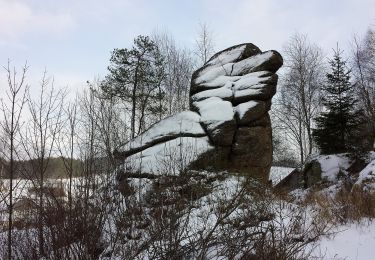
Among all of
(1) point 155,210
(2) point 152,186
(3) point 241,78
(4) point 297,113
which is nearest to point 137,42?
(3) point 241,78

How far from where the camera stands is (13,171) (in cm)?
493

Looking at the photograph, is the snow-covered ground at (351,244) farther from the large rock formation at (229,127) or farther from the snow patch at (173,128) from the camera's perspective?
the snow patch at (173,128)

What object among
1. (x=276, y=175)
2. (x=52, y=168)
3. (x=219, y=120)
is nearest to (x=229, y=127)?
A: (x=219, y=120)

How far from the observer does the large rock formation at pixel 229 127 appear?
10609mm

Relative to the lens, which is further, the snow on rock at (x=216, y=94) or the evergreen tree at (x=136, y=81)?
the evergreen tree at (x=136, y=81)

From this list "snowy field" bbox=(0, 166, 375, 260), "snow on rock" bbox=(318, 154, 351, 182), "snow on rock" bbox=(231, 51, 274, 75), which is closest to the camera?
"snowy field" bbox=(0, 166, 375, 260)

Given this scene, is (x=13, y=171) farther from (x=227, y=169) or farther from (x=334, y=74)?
(x=334, y=74)

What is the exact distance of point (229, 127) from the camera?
11055 millimetres

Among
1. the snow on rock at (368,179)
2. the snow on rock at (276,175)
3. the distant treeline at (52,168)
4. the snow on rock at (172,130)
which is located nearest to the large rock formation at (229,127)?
the snow on rock at (172,130)

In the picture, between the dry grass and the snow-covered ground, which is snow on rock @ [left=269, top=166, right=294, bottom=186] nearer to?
the dry grass

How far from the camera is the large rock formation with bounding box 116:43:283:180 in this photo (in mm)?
10609

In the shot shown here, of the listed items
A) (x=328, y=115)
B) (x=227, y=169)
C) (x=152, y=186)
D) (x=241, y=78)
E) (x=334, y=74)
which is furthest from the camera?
(x=334, y=74)

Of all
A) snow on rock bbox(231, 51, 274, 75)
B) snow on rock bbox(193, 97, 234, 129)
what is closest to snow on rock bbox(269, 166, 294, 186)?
snow on rock bbox(193, 97, 234, 129)

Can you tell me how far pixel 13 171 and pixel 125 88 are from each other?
54.2 ft
